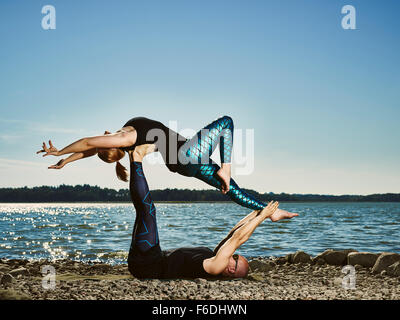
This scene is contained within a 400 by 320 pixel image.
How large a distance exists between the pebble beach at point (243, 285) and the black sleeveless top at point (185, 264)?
120mm

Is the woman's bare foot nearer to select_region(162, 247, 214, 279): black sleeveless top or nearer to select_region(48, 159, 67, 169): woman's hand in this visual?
select_region(162, 247, 214, 279): black sleeveless top

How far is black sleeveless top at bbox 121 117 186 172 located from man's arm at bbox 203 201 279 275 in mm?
1398

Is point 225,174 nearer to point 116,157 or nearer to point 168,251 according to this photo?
point 168,251

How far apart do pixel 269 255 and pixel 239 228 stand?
6281 millimetres

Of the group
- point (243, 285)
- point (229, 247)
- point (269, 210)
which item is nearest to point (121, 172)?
point (229, 247)

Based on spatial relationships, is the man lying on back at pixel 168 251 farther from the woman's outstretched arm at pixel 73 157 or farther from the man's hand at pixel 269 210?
the woman's outstretched arm at pixel 73 157

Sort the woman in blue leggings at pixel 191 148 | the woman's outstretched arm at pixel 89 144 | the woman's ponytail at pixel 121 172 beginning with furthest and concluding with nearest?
the woman's ponytail at pixel 121 172, the woman in blue leggings at pixel 191 148, the woman's outstretched arm at pixel 89 144

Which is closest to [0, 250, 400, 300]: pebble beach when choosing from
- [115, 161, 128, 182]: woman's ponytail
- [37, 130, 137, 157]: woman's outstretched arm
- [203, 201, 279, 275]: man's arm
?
[203, 201, 279, 275]: man's arm

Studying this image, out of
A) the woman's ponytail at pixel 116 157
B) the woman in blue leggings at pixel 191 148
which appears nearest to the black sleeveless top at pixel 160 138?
the woman in blue leggings at pixel 191 148

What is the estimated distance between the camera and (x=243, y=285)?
6488 mm

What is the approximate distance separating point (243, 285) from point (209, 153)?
2.14 meters

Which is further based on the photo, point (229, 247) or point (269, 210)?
point (269, 210)

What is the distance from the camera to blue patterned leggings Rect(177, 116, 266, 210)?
21.0ft

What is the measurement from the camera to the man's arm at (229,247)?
6398 millimetres
